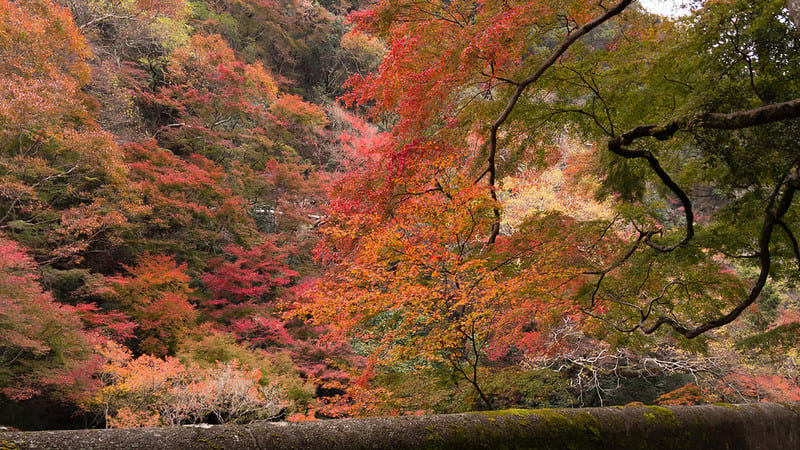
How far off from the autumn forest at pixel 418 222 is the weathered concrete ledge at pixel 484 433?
1.81 meters

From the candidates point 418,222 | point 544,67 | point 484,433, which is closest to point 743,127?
point 544,67

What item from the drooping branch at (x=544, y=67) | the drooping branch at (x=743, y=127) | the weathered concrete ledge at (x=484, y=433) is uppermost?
the drooping branch at (x=544, y=67)

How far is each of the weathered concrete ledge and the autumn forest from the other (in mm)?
1811

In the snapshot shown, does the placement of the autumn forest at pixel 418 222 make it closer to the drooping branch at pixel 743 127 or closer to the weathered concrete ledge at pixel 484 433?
the drooping branch at pixel 743 127

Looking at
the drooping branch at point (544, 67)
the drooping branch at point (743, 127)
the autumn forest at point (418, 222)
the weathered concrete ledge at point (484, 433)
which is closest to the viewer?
the weathered concrete ledge at point (484, 433)

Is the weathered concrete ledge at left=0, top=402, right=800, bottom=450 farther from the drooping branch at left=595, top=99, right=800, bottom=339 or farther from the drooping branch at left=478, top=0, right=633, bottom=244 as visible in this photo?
the drooping branch at left=478, top=0, right=633, bottom=244

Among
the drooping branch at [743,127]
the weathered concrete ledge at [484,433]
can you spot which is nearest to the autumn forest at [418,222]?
the drooping branch at [743,127]

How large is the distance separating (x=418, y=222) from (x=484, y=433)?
14.6 feet

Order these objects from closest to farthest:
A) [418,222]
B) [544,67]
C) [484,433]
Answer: [484,433]
[544,67]
[418,222]

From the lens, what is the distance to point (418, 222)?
6223 millimetres

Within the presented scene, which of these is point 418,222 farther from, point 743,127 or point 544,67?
point 743,127

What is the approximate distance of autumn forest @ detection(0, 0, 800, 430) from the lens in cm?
445

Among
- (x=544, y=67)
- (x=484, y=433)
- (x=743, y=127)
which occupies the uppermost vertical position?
(x=544, y=67)

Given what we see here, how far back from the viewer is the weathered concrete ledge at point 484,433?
1190 mm
